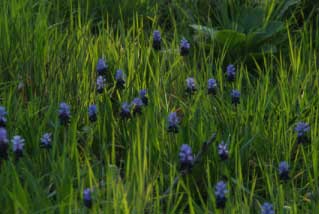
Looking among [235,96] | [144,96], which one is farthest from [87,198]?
[235,96]

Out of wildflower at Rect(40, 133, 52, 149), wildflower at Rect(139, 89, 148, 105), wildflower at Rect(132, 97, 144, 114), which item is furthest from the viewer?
wildflower at Rect(139, 89, 148, 105)

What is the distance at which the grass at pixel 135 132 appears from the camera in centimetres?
197

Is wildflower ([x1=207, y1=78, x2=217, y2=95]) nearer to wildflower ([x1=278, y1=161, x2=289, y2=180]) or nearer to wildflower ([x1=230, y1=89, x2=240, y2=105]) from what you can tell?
wildflower ([x1=230, y1=89, x2=240, y2=105])

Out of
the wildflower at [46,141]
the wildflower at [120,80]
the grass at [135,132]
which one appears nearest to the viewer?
the grass at [135,132]

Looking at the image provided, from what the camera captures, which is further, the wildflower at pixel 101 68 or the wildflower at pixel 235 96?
the wildflower at pixel 101 68

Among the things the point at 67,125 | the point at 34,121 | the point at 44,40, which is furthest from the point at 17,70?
the point at 67,125

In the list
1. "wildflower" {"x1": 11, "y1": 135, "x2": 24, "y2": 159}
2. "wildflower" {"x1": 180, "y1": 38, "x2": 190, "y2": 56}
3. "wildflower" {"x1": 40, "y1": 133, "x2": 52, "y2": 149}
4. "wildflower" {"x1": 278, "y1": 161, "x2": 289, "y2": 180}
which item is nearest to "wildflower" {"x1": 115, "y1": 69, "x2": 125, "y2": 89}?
"wildflower" {"x1": 180, "y1": 38, "x2": 190, "y2": 56}

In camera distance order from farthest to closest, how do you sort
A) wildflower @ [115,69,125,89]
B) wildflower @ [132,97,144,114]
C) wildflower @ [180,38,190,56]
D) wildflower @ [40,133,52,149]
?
wildflower @ [180,38,190,56] → wildflower @ [115,69,125,89] → wildflower @ [132,97,144,114] → wildflower @ [40,133,52,149]

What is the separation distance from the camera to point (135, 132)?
2344 millimetres

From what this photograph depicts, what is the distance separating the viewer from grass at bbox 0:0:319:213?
197 cm

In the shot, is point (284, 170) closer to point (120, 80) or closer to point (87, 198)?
point (87, 198)

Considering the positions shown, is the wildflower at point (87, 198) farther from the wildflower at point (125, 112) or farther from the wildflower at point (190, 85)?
the wildflower at point (190, 85)

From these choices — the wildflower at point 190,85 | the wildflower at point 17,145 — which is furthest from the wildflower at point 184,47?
the wildflower at point 17,145

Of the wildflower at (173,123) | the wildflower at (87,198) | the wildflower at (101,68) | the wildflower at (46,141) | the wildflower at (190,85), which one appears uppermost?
the wildflower at (101,68)
